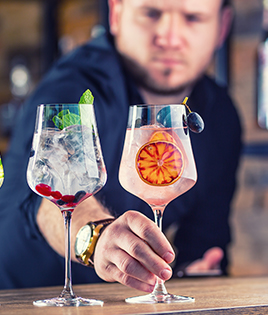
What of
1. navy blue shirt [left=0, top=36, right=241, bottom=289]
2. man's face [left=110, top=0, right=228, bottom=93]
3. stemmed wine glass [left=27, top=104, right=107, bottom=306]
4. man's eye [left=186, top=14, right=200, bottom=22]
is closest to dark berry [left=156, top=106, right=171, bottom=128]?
stemmed wine glass [left=27, top=104, right=107, bottom=306]

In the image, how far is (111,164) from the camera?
1.67 metres

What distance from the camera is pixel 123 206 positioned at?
1556mm

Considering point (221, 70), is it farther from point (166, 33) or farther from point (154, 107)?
point (154, 107)

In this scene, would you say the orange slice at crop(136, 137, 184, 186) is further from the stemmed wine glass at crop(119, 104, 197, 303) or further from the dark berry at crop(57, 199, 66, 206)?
the dark berry at crop(57, 199, 66, 206)

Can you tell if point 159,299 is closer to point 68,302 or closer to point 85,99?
point 68,302

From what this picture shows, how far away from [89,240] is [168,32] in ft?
3.95

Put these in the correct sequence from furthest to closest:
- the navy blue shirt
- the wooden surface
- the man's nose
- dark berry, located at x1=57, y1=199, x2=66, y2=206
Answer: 1. the man's nose
2. the navy blue shirt
3. dark berry, located at x1=57, y1=199, x2=66, y2=206
4. the wooden surface

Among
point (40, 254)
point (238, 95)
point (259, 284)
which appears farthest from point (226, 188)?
point (238, 95)

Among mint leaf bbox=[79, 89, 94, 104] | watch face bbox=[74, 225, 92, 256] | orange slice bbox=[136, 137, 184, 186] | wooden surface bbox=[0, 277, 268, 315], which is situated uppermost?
mint leaf bbox=[79, 89, 94, 104]

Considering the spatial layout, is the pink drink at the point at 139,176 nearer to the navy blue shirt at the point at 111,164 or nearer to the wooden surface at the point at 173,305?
the wooden surface at the point at 173,305

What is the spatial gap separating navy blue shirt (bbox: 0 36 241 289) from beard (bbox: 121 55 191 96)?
36mm

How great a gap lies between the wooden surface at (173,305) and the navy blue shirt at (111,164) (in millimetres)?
501

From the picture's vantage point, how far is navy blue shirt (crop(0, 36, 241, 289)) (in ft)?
5.32

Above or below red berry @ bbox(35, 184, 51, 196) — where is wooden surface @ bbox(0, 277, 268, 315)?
below
